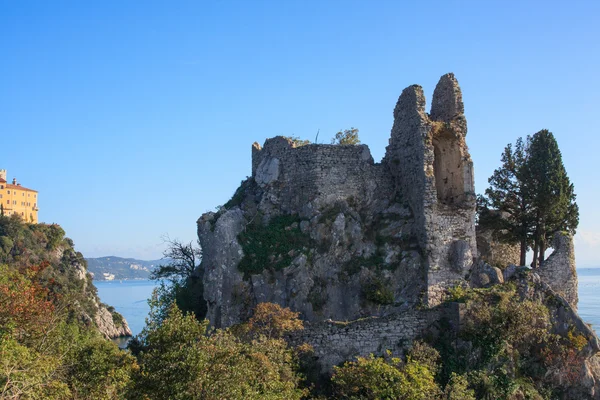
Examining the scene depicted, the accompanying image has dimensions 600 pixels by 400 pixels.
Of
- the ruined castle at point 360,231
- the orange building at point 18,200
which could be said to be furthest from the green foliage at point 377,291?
the orange building at point 18,200

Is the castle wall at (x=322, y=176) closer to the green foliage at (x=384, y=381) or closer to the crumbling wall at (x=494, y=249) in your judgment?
the crumbling wall at (x=494, y=249)

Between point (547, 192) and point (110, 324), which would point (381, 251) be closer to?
point (547, 192)

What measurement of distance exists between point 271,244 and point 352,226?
369 cm

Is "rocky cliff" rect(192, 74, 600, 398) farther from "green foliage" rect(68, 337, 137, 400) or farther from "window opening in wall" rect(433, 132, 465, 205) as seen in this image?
"green foliage" rect(68, 337, 137, 400)

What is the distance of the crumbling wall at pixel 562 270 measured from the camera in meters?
25.5

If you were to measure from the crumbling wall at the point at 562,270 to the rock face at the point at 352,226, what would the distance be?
3.17 meters

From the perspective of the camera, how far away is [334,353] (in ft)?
69.6

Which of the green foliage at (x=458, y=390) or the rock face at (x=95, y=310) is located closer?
the green foliage at (x=458, y=390)

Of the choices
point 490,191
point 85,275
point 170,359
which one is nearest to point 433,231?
point 490,191

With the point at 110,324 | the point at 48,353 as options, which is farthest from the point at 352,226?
the point at 110,324

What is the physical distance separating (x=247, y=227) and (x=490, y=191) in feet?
39.0

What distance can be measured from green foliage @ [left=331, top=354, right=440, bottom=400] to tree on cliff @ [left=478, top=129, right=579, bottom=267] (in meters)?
11.1

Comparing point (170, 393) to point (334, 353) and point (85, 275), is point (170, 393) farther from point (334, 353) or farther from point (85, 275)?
point (85, 275)

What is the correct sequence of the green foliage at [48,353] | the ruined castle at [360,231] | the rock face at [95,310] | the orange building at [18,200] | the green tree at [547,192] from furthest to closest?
the orange building at [18,200] < the rock face at [95,310] < the green tree at [547,192] < the ruined castle at [360,231] < the green foliage at [48,353]
